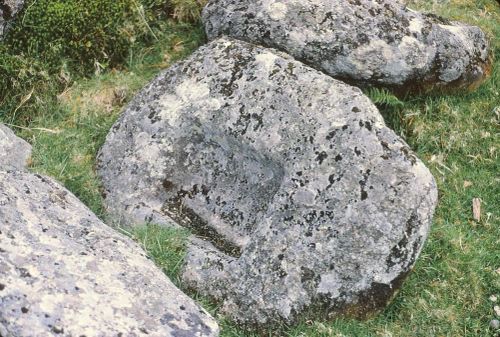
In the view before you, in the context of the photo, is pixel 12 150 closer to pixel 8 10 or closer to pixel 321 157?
pixel 8 10

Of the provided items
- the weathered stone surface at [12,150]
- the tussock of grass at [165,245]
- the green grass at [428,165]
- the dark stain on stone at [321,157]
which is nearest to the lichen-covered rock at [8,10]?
the green grass at [428,165]

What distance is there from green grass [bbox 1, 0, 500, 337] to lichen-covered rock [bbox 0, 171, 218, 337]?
733mm

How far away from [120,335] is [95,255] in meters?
0.68

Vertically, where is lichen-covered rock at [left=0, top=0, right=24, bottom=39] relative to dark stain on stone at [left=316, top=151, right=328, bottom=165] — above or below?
above

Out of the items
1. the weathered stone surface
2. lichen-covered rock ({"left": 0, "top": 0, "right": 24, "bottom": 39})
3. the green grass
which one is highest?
lichen-covered rock ({"left": 0, "top": 0, "right": 24, "bottom": 39})

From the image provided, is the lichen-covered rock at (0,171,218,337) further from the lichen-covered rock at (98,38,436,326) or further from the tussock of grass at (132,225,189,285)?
the lichen-covered rock at (98,38,436,326)

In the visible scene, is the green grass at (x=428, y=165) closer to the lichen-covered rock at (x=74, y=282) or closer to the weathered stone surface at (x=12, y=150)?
the weathered stone surface at (x=12, y=150)

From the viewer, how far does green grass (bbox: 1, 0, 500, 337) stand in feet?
16.1

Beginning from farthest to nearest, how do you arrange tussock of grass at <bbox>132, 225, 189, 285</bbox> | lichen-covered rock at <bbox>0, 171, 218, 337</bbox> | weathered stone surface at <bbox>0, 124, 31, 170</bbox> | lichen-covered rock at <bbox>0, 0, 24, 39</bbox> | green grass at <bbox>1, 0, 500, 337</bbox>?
lichen-covered rock at <bbox>0, 0, 24, 39</bbox>
weathered stone surface at <bbox>0, 124, 31, 170</bbox>
tussock of grass at <bbox>132, 225, 189, 285</bbox>
green grass at <bbox>1, 0, 500, 337</bbox>
lichen-covered rock at <bbox>0, 171, 218, 337</bbox>

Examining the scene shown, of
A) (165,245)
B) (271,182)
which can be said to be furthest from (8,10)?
(271,182)

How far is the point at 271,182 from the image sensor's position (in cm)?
538

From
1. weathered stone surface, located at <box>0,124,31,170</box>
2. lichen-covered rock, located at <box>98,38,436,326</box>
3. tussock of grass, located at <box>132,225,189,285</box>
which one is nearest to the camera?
lichen-covered rock, located at <box>98,38,436,326</box>

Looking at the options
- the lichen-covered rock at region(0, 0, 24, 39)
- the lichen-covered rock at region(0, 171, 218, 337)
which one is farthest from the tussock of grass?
the lichen-covered rock at region(0, 0, 24, 39)

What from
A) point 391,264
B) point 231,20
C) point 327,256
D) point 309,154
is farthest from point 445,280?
point 231,20
